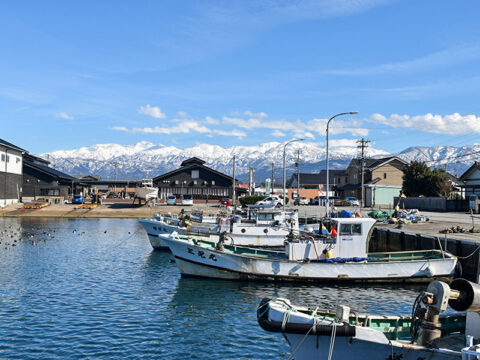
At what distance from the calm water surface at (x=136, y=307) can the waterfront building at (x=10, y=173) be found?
51134 millimetres

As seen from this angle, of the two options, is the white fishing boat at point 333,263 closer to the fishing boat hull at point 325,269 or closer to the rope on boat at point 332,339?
the fishing boat hull at point 325,269

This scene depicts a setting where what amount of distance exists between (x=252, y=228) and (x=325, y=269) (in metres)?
12.9

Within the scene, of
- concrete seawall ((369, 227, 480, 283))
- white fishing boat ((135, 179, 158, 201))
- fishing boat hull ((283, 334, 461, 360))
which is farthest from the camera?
white fishing boat ((135, 179, 158, 201))

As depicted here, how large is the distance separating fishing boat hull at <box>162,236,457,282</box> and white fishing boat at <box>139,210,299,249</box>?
9.22 metres

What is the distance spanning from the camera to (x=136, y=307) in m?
21.3

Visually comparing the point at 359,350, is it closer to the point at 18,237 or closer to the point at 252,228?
the point at 252,228

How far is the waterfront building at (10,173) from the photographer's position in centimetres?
7994

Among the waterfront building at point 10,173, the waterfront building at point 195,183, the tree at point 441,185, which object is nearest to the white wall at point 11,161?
the waterfront building at point 10,173

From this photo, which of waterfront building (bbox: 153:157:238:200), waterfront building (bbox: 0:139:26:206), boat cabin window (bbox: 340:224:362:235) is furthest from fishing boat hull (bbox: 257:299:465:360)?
waterfront building (bbox: 153:157:238:200)

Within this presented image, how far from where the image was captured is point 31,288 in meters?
24.7

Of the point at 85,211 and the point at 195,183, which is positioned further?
the point at 195,183

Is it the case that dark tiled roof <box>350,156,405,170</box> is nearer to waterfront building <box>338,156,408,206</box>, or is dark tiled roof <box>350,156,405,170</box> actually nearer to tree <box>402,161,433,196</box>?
waterfront building <box>338,156,408,206</box>

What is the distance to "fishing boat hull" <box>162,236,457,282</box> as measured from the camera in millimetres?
25047

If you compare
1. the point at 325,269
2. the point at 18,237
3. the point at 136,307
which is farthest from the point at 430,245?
the point at 18,237
